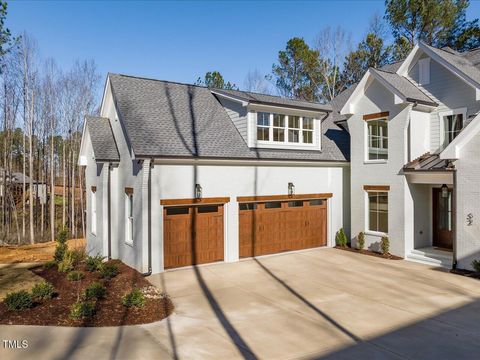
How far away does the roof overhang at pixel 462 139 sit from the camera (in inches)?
471

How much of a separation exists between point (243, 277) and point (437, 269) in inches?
272

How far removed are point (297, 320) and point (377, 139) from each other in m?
9.99

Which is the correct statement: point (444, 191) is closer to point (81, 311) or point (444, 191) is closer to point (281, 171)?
point (281, 171)

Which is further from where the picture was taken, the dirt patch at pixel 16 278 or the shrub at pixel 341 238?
the shrub at pixel 341 238

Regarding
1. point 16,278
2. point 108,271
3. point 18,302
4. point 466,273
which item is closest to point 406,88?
point 466,273

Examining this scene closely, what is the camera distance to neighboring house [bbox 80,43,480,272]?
12.4 metres

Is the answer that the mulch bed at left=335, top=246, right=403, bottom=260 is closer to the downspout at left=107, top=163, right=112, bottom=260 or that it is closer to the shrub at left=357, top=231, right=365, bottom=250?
the shrub at left=357, top=231, right=365, bottom=250

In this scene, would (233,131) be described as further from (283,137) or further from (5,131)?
(5,131)

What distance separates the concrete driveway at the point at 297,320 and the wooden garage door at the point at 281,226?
1.88 m

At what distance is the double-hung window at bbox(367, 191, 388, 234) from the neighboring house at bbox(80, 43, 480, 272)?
0.05m

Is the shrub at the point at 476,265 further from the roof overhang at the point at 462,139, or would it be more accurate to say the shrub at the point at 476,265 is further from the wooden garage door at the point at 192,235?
the wooden garage door at the point at 192,235

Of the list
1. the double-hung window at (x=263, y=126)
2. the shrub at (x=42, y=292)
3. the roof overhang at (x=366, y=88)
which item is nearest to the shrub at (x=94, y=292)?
the shrub at (x=42, y=292)

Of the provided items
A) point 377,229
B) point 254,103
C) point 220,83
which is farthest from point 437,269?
point 220,83

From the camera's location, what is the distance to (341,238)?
16641 mm
